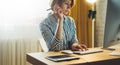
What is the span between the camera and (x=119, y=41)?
1.71 meters

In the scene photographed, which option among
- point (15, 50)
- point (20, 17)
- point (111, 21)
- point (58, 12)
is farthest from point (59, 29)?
point (15, 50)

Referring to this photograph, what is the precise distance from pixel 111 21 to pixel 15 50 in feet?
7.15

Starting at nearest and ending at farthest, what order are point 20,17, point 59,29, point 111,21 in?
1. point 111,21
2. point 59,29
3. point 20,17

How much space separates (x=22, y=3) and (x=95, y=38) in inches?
57.6

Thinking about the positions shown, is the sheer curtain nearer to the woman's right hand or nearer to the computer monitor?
the woman's right hand

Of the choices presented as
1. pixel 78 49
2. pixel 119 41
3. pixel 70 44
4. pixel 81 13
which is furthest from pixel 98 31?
pixel 119 41

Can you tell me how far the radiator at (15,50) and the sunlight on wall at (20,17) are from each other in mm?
91

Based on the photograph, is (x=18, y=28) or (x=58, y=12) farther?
(x=18, y=28)

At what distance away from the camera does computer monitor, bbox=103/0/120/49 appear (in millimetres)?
1671

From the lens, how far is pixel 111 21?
66.1 inches

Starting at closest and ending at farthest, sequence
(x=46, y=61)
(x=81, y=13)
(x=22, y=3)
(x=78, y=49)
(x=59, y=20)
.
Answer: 1. (x=46, y=61)
2. (x=78, y=49)
3. (x=59, y=20)
4. (x=22, y=3)
5. (x=81, y=13)

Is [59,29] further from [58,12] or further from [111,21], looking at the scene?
[111,21]

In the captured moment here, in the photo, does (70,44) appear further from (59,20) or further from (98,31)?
(98,31)

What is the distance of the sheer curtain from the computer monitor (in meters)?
2.04
